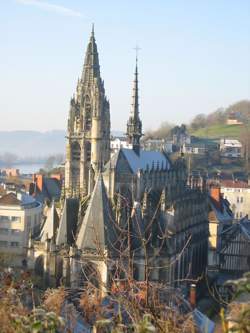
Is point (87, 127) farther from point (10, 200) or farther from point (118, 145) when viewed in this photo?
point (118, 145)

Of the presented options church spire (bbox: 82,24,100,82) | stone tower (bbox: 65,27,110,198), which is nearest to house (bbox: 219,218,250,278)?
stone tower (bbox: 65,27,110,198)

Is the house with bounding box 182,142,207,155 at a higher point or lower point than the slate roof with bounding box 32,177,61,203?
higher

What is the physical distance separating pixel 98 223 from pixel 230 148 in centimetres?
9445

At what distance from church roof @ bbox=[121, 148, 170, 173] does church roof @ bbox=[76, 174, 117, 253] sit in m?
9.49

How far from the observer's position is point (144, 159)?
48375mm

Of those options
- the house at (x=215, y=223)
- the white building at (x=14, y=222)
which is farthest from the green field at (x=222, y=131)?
the white building at (x=14, y=222)

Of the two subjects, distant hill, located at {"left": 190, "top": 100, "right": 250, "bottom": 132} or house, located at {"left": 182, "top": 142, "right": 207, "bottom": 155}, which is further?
distant hill, located at {"left": 190, "top": 100, "right": 250, "bottom": 132}

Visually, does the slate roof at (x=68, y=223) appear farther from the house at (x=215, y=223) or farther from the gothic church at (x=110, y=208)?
the house at (x=215, y=223)

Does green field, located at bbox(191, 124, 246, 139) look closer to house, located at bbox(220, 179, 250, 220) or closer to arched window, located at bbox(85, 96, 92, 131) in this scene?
house, located at bbox(220, 179, 250, 220)

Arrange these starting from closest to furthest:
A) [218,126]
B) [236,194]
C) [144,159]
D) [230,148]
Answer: [144,159]
[236,194]
[230,148]
[218,126]

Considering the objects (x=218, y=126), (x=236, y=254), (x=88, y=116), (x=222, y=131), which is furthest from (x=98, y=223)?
(x=218, y=126)

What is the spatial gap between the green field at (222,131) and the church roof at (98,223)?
10669 cm

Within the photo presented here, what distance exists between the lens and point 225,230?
50.8m

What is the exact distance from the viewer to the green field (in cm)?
14525
